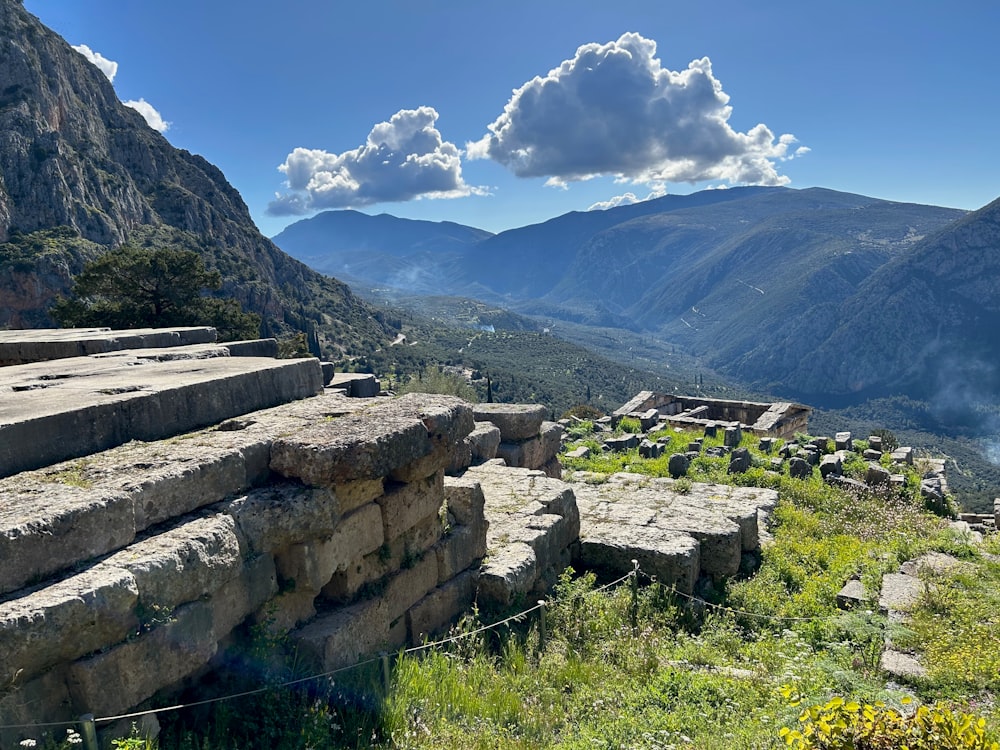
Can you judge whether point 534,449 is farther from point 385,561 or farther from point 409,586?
point 385,561

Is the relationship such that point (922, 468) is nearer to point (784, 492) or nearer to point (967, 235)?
point (784, 492)

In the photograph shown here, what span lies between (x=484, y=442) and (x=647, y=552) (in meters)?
3.22

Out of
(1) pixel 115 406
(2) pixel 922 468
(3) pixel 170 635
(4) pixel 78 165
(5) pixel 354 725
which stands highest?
(4) pixel 78 165

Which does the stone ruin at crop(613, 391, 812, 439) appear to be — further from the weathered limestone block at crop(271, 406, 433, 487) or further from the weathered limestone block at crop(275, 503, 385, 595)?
the weathered limestone block at crop(271, 406, 433, 487)

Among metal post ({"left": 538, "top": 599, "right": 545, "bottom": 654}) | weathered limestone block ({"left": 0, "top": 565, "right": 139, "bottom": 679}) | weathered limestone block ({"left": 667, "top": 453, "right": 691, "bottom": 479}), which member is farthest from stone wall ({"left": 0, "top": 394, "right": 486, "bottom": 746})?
weathered limestone block ({"left": 667, "top": 453, "right": 691, "bottom": 479})

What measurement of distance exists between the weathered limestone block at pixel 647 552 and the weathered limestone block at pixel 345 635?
130 inches

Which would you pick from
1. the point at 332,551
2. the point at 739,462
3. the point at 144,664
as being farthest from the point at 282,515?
the point at 739,462

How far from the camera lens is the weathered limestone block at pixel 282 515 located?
4195 mm

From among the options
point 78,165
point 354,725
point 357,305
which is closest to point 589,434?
point 354,725

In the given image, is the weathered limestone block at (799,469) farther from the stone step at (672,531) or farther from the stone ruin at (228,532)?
the stone ruin at (228,532)

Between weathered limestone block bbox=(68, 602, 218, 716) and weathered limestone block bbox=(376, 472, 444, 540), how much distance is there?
1773mm

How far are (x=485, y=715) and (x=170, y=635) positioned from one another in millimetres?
2229

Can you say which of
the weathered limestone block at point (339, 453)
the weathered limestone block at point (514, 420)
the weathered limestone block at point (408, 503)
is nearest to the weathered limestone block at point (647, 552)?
the weathered limestone block at point (408, 503)

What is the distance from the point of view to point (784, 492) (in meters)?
11.6
